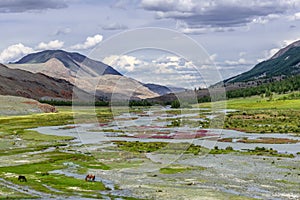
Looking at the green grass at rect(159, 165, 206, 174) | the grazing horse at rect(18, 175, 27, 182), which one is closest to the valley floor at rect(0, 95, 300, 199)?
the green grass at rect(159, 165, 206, 174)

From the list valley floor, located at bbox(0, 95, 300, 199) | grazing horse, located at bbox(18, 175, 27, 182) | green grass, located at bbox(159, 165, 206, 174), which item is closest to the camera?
valley floor, located at bbox(0, 95, 300, 199)

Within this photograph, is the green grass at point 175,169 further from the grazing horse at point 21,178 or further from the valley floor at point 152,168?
the grazing horse at point 21,178

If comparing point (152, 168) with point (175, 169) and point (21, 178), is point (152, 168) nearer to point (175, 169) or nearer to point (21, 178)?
point (175, 169)

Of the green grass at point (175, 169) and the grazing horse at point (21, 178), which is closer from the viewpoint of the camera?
the grazing horse at point (21, 178)

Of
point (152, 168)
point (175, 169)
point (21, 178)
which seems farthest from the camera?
point (152, 168)

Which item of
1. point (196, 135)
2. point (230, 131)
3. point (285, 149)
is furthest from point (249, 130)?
point (285, 149)

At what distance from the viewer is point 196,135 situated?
116m

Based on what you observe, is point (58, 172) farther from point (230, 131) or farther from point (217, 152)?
point (230, 131)

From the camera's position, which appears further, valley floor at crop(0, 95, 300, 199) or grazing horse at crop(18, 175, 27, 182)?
grazing horse at crop(18, 175, 27, 182)

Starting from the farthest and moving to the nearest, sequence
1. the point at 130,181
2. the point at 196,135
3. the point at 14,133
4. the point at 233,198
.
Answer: the point at 14,133 → the point at 196,135 → the point at 130,181 → the point at 233,198

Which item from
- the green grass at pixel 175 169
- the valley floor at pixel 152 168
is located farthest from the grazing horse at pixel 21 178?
the green grass at pixel 175 169

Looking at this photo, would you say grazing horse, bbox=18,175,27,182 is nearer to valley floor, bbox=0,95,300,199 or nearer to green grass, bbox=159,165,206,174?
valley floor, bbox=0,95,300,199

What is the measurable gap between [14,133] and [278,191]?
305ft

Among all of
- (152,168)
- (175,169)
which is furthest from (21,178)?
(175,169)
